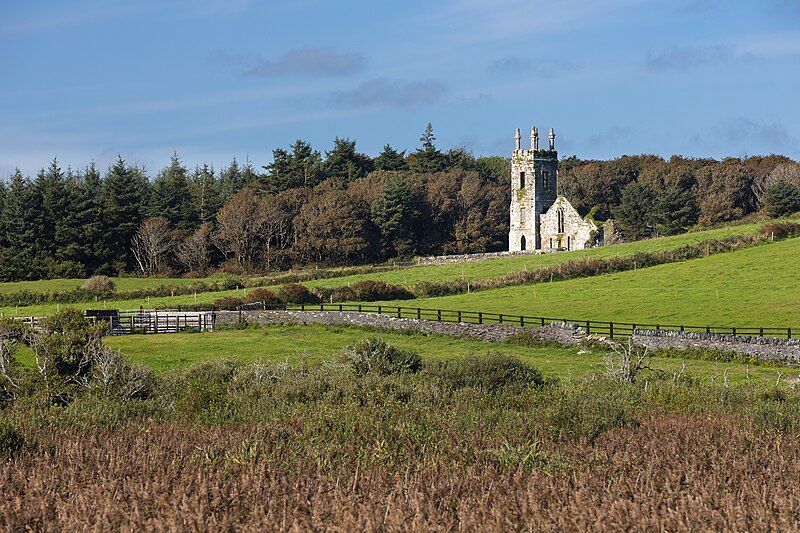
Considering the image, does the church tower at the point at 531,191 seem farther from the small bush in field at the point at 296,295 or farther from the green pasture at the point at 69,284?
the small bush in field at the point at 296,295

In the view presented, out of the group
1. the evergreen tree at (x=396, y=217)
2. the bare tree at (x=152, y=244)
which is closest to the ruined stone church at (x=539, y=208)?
the evergreen tree at (x=396, y=217)

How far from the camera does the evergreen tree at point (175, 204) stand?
100 m

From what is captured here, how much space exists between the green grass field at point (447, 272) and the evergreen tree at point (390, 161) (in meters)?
45.5

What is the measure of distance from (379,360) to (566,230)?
2820 inches

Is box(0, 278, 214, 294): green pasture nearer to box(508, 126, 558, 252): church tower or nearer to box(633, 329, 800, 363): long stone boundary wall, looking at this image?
box(508, 126, 558, 252): church tower

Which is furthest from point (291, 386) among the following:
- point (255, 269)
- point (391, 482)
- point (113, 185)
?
point (113, 185)

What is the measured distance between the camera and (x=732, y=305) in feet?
175

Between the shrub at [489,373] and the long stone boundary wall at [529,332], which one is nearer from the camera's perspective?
the shrub at [489,373]

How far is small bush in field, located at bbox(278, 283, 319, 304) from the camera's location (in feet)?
197

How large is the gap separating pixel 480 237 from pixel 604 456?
3665 inches

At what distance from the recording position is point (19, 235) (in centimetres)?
9038

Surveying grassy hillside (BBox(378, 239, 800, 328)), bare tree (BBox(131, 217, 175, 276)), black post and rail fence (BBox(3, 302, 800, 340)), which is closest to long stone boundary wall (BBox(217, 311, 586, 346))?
black post and rail fence (BBox(3, 302, 800, 340))

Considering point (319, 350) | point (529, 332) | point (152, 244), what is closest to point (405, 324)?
point (529, 332)

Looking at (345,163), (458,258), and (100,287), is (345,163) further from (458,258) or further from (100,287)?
(100,287)
